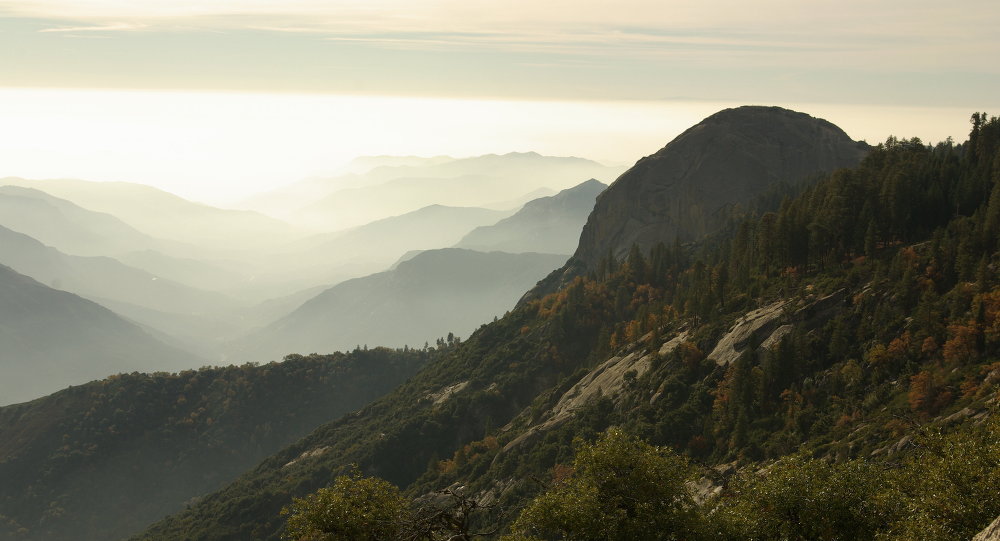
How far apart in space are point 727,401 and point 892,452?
40.5 metres

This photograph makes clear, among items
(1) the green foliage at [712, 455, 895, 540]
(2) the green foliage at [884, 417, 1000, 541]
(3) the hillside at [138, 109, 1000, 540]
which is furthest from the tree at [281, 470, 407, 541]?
(3) the hillside at [138, 109, 1000, 540]

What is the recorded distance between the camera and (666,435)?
11875 cm

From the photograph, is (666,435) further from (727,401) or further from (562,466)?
(562,466)

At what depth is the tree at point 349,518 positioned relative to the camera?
39.7 m

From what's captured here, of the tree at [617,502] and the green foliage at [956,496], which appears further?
the tree at [617,502]

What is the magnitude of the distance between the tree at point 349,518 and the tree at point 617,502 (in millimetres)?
7505

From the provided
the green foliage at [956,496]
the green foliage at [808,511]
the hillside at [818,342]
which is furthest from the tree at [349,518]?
the hillside at [818,342]

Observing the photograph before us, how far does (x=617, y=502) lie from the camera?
148 feet

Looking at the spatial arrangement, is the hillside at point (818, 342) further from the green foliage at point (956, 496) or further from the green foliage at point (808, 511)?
the green foliage at point (956, 496)

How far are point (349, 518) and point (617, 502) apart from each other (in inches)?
653

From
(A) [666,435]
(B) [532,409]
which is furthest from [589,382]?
(A) [666,435]

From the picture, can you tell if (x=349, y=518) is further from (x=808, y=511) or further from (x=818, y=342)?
(x=818, y=342)

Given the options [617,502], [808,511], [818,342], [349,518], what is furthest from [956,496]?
[818,342]

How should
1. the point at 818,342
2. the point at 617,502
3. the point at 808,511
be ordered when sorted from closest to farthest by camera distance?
the point at 617,502 < the point at 808,511 < the point at 818,342
